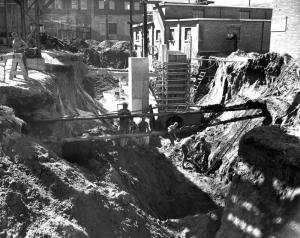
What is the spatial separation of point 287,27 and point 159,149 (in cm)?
779

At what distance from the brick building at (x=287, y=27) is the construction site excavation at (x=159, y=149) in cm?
6

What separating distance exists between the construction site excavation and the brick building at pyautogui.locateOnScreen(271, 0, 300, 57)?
2.2 inches

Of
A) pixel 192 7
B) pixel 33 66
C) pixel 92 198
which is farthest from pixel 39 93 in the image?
pixel 192 7

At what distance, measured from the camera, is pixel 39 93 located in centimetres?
1143

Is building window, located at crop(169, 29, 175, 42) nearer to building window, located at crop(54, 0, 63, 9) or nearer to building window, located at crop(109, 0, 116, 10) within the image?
building window, located at crop(109, 0, 116, 10)

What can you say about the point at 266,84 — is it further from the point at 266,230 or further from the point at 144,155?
the point at 266,230

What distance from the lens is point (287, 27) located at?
17.6 metres

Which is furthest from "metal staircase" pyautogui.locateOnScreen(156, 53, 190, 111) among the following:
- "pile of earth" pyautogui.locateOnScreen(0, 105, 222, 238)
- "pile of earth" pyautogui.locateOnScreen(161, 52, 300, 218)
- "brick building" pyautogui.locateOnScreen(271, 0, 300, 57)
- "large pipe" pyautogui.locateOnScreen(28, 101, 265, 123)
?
"pile of earth" pyautogui.locateOnScreen(0, 105, 222, 238)

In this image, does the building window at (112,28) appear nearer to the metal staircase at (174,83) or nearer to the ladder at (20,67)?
the metal staircase at (174,83)

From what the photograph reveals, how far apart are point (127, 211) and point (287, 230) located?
127 inches

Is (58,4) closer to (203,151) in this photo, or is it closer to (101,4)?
(101,4)

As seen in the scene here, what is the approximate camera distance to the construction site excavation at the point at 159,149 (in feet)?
26.0

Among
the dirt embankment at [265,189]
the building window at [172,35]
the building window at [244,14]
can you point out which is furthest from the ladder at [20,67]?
the building window at [244,14]

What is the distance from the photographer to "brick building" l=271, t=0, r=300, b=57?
56.4ft
